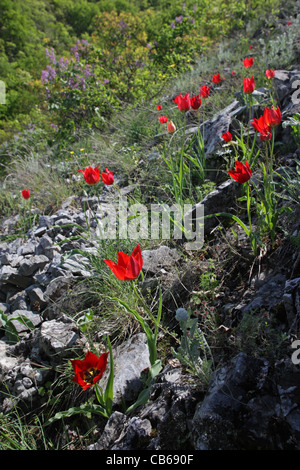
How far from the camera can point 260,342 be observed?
1.21 m

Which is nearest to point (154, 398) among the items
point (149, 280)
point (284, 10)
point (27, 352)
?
point (149, 280)

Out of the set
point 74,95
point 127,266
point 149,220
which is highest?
point 74,95

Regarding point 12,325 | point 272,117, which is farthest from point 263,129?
point 12,325

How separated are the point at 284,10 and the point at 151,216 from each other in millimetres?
7597

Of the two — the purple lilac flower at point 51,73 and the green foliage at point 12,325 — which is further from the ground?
the purple lilac flower at point 51,73

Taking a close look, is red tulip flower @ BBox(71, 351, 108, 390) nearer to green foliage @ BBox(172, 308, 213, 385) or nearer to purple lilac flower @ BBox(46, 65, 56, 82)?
green foliage @ BBox(172, 308, 213, 385)

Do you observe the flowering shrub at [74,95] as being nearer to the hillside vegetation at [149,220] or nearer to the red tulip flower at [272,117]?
the hillside vegetation at [149,220]

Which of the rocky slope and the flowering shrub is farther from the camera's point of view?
the flowering shrub

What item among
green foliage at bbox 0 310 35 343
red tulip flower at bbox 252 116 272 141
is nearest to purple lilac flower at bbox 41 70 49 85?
green foliage at bbox 0 310 35 343

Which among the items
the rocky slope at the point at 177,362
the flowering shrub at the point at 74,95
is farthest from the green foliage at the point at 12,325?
the flowering shrub at the point at 74,95

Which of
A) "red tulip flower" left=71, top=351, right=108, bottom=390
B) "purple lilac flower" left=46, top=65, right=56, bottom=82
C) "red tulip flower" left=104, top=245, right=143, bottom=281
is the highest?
"purple lilac flower" left=46, top=65, right=56, bottom=82

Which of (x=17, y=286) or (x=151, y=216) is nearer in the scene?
(x=151, y=216)

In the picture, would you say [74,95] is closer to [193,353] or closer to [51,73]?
[51,73]

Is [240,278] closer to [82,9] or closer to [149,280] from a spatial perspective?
[149,280]
